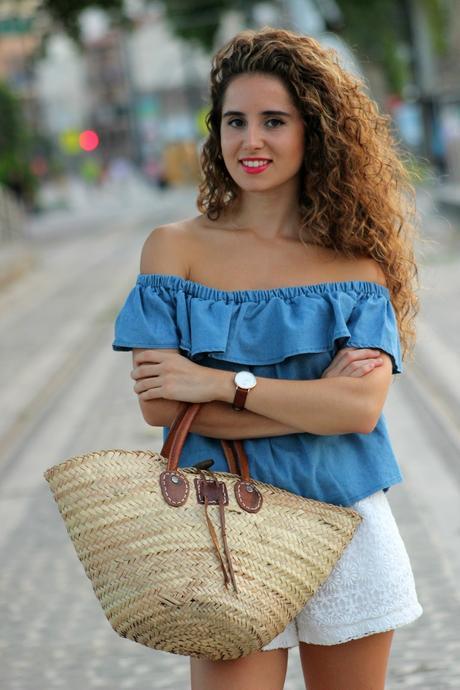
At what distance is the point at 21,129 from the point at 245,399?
3815 centimetres

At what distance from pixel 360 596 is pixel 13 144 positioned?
37.8m

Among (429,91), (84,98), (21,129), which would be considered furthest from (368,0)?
(84,98)

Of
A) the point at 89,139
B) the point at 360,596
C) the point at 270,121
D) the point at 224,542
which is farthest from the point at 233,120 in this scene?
the point at 89,139

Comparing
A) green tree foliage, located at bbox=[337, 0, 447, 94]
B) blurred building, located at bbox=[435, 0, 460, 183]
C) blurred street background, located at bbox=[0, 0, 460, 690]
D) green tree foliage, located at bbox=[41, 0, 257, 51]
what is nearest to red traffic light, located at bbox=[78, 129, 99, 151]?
green tree foliage, located at bbox=[41, 0, 257, 51]

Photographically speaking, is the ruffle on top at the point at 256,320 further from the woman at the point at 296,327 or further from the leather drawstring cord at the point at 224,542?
the leather drawstring cord at the point at 224,542

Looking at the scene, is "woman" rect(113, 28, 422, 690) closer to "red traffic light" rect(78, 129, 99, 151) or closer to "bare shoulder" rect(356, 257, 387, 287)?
"bare shoulder" rect(356, 257, 387, 287)

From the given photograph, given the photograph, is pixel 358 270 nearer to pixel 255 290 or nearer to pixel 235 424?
pixel 255 290

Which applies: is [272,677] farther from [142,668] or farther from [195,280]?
[142,668]

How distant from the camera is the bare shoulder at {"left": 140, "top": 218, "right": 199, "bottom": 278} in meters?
2.54

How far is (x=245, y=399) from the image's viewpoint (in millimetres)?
2420

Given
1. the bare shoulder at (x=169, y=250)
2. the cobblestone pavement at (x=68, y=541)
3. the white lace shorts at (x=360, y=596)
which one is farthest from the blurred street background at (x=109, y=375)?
the white lace shorts at (x=360, y=596)

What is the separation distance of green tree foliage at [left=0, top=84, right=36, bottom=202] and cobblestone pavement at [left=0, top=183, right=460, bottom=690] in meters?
26.0

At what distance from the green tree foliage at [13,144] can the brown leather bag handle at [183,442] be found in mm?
36027

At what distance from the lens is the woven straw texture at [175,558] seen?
7.20 feet
